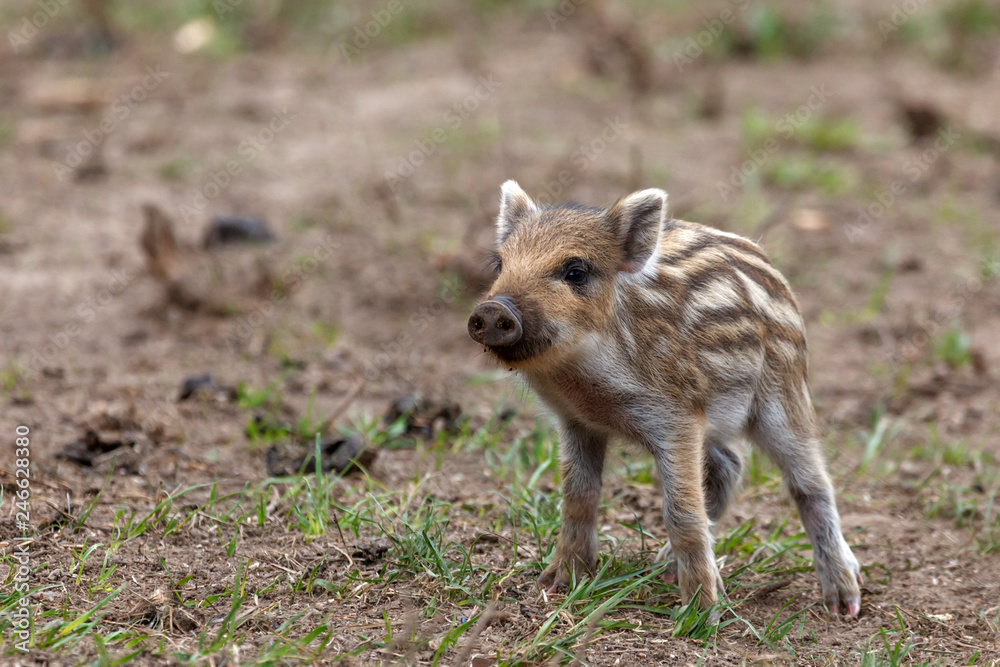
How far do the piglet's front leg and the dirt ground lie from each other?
0.50 ft

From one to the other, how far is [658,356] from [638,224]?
50cm

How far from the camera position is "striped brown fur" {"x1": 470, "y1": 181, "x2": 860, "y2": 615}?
418cm

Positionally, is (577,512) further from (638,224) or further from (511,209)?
(511,209)

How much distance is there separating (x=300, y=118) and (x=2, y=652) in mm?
7645

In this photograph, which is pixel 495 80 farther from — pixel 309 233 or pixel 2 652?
pixel 2 652

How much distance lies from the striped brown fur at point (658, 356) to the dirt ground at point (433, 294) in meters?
0.27

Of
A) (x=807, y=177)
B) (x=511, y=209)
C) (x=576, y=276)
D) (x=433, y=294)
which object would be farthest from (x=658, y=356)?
(x=807, y=177)

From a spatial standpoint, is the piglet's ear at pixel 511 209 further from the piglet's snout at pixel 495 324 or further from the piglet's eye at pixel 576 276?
the piglet's snout at pixel 495 324

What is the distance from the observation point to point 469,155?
9680 millimetres

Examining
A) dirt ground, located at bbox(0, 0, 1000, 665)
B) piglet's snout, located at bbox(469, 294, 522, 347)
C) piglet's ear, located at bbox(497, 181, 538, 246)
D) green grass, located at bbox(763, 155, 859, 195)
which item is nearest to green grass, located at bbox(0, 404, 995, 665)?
dirt ground, located at bbox(0, 0, 1000, 665)

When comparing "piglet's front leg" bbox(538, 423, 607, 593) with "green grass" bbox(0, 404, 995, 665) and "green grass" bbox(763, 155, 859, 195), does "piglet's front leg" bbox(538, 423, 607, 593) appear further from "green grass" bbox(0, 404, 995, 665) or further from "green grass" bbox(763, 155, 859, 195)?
"green grass" bbox(763, 155, 859, 195)

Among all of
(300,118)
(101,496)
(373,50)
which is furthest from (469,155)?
(101,496)

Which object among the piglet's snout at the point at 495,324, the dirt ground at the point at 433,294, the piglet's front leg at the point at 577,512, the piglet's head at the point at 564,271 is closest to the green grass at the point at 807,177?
the dirt ground at the point at 433,294

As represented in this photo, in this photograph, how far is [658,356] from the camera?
4285mm
